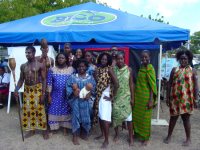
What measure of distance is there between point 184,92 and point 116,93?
3.85 feet

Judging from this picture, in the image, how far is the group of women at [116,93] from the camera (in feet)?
15.1

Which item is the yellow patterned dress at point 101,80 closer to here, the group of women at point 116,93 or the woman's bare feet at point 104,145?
the group of women at point 116,93

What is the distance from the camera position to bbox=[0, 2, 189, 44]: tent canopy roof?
638 centimetres

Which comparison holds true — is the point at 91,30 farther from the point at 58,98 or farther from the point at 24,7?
the point at 24,7

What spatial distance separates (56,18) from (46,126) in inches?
151

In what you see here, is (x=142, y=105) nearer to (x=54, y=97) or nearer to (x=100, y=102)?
(x=100, y=102)

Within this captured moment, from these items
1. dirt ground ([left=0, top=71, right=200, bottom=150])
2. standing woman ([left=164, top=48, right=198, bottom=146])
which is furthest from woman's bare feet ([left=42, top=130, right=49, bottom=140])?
standing woman ([left=164, top=48, right=198, bottom=146])

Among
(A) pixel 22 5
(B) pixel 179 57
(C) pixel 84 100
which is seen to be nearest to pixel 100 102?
(C) pixel 84 100

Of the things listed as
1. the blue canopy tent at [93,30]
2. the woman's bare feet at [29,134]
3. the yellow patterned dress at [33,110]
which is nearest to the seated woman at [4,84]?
the blue canopy tent at [93,30]

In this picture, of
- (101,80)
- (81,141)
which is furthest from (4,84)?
(101,80)

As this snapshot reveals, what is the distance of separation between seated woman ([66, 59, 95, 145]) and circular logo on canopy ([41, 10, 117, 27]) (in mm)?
2715

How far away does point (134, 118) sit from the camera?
16.0 ft

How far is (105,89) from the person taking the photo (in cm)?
465

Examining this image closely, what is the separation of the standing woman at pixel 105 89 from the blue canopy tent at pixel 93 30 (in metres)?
Result: 1.84
